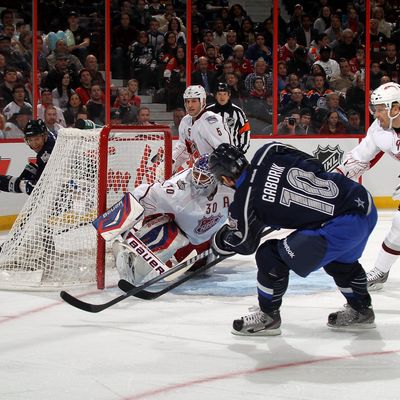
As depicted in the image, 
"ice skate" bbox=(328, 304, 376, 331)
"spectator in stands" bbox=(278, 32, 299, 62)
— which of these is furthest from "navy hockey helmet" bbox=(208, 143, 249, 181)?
"spectator in stands" bbox=(278, 32, 299, 62)

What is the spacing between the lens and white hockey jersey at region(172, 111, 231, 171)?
569cm

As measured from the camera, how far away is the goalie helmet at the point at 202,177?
4809 millimetres

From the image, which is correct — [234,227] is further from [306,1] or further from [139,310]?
[306,1]

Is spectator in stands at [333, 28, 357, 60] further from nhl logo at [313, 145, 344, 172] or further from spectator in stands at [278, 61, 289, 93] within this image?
nhl logo at [313, 145, 344, 172]

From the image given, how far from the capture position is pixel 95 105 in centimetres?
806

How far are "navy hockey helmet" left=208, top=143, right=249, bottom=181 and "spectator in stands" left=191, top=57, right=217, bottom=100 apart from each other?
4.90 meters

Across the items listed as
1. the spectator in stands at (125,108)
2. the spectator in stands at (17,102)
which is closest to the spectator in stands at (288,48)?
the spectator in stands at (125,108)

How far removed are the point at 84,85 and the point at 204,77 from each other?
1113mm

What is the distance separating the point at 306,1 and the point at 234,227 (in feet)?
19.0

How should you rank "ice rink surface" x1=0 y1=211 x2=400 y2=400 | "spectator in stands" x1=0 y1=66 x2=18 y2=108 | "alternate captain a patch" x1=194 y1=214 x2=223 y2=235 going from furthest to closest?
"spectator in stands" x1=0 y1=66 x2=18 y2=108 < "alternate captain a patch" x1=194 y1=214 x2=223 y2=235 < "ice rink surface" x1=0 y1=211 x2=400 y2=400

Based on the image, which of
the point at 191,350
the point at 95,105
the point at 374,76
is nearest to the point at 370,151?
the point at 191,350

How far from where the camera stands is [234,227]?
3.64 meters

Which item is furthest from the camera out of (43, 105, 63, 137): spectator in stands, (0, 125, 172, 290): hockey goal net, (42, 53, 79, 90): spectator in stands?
(42, 53, 79, 90): spectator in stands

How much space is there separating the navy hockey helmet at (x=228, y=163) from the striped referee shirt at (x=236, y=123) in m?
3.17
